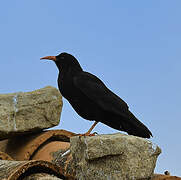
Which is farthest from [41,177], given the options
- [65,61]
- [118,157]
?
[65,61]

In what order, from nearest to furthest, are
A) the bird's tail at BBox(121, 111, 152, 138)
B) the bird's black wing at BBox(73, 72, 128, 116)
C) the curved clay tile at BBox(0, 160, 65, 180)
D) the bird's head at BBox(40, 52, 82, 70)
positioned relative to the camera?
the curved clay tile at BBox(0, 160, 65, 180) < the bird's tail at BBox(121, 111, 152, 138) < the bird's black wing at BBox(73, 72, 128, 116) < the bird's head at BBox(40, 52, 82, 70)

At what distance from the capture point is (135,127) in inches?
167

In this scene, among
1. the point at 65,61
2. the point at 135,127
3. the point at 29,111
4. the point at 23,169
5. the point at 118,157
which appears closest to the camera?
the point at 23,169

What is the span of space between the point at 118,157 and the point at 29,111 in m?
2.23

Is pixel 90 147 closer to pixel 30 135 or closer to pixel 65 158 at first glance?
pixel 65 158

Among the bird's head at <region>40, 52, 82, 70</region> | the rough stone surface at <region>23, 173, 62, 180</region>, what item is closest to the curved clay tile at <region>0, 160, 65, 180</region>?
the rough stone surface at <region>23, 173, 62, 180</region>

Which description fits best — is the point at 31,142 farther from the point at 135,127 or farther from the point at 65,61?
the point at 135,127

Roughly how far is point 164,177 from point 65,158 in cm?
148

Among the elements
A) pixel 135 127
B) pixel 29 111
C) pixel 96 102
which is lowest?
pixel 29 111

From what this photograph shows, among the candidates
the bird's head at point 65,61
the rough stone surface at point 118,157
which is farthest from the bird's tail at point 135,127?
the bird's head at point 65,61

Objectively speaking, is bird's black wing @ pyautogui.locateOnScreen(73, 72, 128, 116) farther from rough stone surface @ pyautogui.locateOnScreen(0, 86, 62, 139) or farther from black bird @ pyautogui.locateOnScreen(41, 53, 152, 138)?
rough stone surface @ pyautogui.locateOnScreen(0, 86, 62, 139)

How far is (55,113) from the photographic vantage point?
5746 mm

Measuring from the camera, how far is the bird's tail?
4195mm

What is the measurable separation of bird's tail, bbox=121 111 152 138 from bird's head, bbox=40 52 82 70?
1.02 meters
